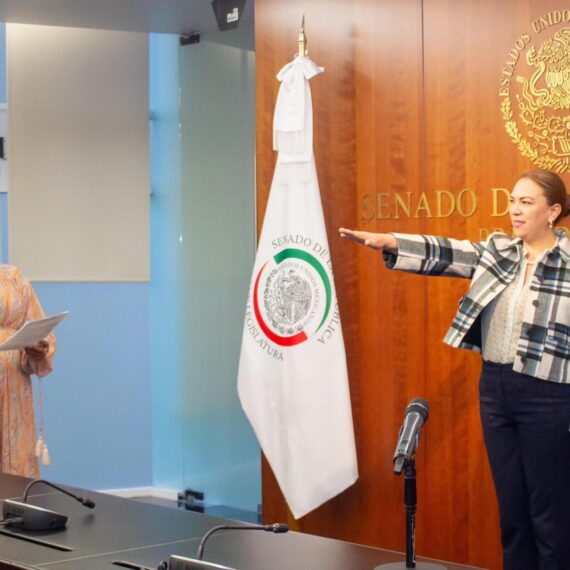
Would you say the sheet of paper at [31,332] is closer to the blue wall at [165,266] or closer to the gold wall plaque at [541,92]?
the gold wall plaque at [541,92]

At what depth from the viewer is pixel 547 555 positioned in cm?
357

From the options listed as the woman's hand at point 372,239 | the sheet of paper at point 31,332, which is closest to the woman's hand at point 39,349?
the sheet of paper at point 31,332

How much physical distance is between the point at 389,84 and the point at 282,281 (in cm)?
99

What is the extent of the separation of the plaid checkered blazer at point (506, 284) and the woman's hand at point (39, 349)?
66.6 inches

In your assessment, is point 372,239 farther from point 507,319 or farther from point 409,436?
point 409,436

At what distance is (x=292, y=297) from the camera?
4.78 m

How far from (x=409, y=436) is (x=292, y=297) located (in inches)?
99.0

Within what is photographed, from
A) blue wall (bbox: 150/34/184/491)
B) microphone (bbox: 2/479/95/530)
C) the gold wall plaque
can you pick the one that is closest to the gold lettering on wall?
the gold wall plaque

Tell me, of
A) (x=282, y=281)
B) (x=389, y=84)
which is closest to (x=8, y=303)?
(x=282, y=281)

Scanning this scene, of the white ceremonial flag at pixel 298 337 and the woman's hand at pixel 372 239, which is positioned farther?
the white ceremonial flag at pixel 298 337

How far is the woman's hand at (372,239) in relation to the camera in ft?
11.9

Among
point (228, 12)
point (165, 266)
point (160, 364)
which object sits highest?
point (228, 12)

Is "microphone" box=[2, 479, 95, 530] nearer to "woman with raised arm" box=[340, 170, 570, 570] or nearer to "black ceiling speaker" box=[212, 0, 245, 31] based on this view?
"woman with raised arm" box=[340, 170, 570, 570]

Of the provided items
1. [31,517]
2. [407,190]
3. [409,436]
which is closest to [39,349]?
[407,190]
